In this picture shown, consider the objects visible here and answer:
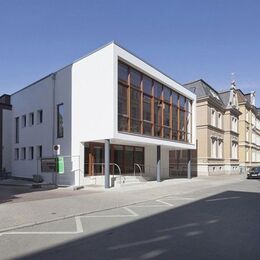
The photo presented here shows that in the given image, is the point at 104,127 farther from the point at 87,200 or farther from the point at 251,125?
the point at 251,125

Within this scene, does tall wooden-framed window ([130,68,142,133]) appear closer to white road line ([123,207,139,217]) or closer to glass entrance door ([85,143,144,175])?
glass entrance door ([85,143,144,175])

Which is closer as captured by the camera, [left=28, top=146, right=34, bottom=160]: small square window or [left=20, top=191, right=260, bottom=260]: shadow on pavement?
[left=20, top=191, right=260, bottom=260]: shadow on pavement

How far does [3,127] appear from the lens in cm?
3316

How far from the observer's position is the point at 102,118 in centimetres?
1986

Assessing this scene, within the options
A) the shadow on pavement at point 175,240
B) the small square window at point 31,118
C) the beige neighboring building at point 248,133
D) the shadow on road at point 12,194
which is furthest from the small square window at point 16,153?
the beige neighboring building at point 248,133

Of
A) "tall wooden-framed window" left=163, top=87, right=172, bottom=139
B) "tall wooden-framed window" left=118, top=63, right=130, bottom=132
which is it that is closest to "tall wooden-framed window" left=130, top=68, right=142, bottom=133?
"tall wooden-framed window" left=118, top=63, right=130, bottom=132

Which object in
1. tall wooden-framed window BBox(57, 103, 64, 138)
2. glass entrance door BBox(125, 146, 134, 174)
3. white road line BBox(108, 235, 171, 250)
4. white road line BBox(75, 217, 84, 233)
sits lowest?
white road line BBox(75, 217, 84, 233)

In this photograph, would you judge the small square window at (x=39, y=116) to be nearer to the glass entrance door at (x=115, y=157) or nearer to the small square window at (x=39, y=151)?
the small square window at (x=39, y=151)

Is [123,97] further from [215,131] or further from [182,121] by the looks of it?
[215,131]

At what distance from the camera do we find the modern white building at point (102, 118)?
19984 millimetres

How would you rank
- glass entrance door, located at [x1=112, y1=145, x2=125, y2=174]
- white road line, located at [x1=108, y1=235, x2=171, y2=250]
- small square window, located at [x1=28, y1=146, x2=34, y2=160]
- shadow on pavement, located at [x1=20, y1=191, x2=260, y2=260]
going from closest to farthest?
1. shadow on pavement, located at [x1=20, y1=191, x2=260, y2=260]
2. white road line, located at [x1=108, y1=235, x2=171, y2=250]
3. glass entrance door, located at [x1=112, y1=145, x2=125, y2=174]
4. small square window, located at [x1=28, y1=146, x2=34, y2=160]

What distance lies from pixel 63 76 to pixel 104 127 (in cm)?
601

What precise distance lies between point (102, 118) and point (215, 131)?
23368 mm

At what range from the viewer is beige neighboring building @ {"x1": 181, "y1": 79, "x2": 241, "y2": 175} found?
37859mm
